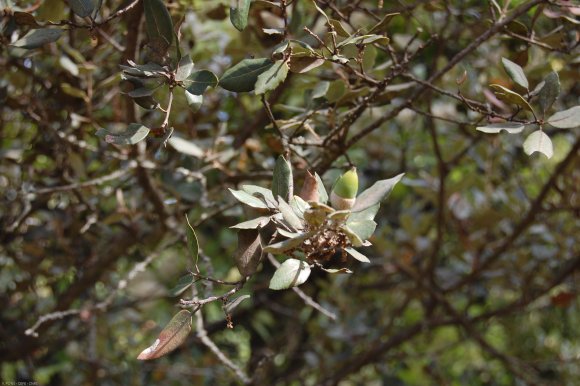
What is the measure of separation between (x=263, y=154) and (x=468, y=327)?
74cm

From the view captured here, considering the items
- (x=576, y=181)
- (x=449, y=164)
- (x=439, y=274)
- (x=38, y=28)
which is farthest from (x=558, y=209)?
(x=38, y=28)

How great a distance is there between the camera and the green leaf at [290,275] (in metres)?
0.73

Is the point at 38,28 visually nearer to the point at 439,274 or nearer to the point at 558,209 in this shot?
the point at 558,209

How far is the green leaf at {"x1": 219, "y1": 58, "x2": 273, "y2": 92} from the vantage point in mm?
834

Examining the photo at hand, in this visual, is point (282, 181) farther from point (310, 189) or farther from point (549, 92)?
point (549, 92)

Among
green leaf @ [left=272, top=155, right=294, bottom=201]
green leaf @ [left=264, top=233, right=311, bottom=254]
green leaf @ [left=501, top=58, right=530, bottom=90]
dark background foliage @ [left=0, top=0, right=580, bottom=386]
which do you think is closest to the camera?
green leaf @ [left=264, top=233, right=311, bottom=254]

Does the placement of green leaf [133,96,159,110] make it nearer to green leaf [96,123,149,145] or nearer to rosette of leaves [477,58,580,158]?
green leaf [96,123,149,145]

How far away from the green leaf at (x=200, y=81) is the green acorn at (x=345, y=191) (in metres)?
0.20

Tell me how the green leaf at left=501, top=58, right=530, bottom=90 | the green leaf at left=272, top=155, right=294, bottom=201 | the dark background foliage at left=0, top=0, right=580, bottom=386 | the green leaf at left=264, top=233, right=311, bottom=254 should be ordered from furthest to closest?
the dark background foliage at left=0, top=0, right=580, bottom=386 < the green leaf at left=501, top=58, right=530, bottom=90 < the green leaf at left=272, top=155, right=294, bottom=201 < the green leaf at left=264, top=233, right=311, bottom=254

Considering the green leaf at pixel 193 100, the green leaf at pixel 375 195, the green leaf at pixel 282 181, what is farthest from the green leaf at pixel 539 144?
the green leaf at pixel 193 100

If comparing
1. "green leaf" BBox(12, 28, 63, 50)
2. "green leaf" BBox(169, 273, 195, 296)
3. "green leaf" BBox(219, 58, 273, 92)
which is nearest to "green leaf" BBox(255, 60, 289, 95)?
"green leaf" BBox(219, 58, 273, 92)

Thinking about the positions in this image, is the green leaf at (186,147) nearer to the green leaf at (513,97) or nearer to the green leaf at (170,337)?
the green leaf at (170,337)

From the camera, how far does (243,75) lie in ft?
2.75

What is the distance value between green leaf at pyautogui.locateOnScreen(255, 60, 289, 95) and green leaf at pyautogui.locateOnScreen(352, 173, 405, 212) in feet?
0.56
